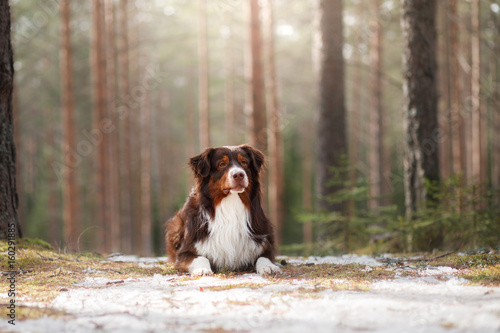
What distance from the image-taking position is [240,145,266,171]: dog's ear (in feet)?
17.8

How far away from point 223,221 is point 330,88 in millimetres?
5366

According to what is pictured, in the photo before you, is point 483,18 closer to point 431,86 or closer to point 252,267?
point 431,86

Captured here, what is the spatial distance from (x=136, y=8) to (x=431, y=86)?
71.4 feet

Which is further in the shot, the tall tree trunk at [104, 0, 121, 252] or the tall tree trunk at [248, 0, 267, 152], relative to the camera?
the tall tree trunk at [104, 0, 121, 252]

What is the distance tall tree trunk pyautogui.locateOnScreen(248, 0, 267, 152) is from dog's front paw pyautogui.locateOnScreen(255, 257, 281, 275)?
6725mm

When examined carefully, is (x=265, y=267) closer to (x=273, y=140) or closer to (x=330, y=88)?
(x=330, y=88)

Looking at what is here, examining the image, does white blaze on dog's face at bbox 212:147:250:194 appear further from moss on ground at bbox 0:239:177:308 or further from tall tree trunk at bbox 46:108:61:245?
tall tree trunk at bbox 46:108:61:245

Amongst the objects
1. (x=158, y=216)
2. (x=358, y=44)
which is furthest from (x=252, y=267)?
(x=158, y=216)

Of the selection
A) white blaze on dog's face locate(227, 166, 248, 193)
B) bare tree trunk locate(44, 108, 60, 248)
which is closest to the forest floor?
white blaze on dog's face locate(227, 166, 248, 193)

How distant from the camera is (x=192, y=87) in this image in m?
35.3

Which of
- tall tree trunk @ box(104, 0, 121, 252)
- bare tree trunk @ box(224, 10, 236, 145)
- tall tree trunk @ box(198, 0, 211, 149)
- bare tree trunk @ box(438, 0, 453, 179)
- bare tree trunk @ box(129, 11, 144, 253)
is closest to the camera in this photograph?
bare tree trunk @ box(438, 0, 453, 179)

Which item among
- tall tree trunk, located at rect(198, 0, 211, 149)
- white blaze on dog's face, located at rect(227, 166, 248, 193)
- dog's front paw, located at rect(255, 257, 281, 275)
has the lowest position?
dog's front paw, located at rect(255, 257, 281, 275)

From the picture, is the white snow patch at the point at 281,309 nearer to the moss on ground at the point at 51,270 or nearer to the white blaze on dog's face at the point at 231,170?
the moss on ground at the point at 51,270

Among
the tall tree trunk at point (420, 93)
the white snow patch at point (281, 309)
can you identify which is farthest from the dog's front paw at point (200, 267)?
the tall tree trunk at point (420, 93)
